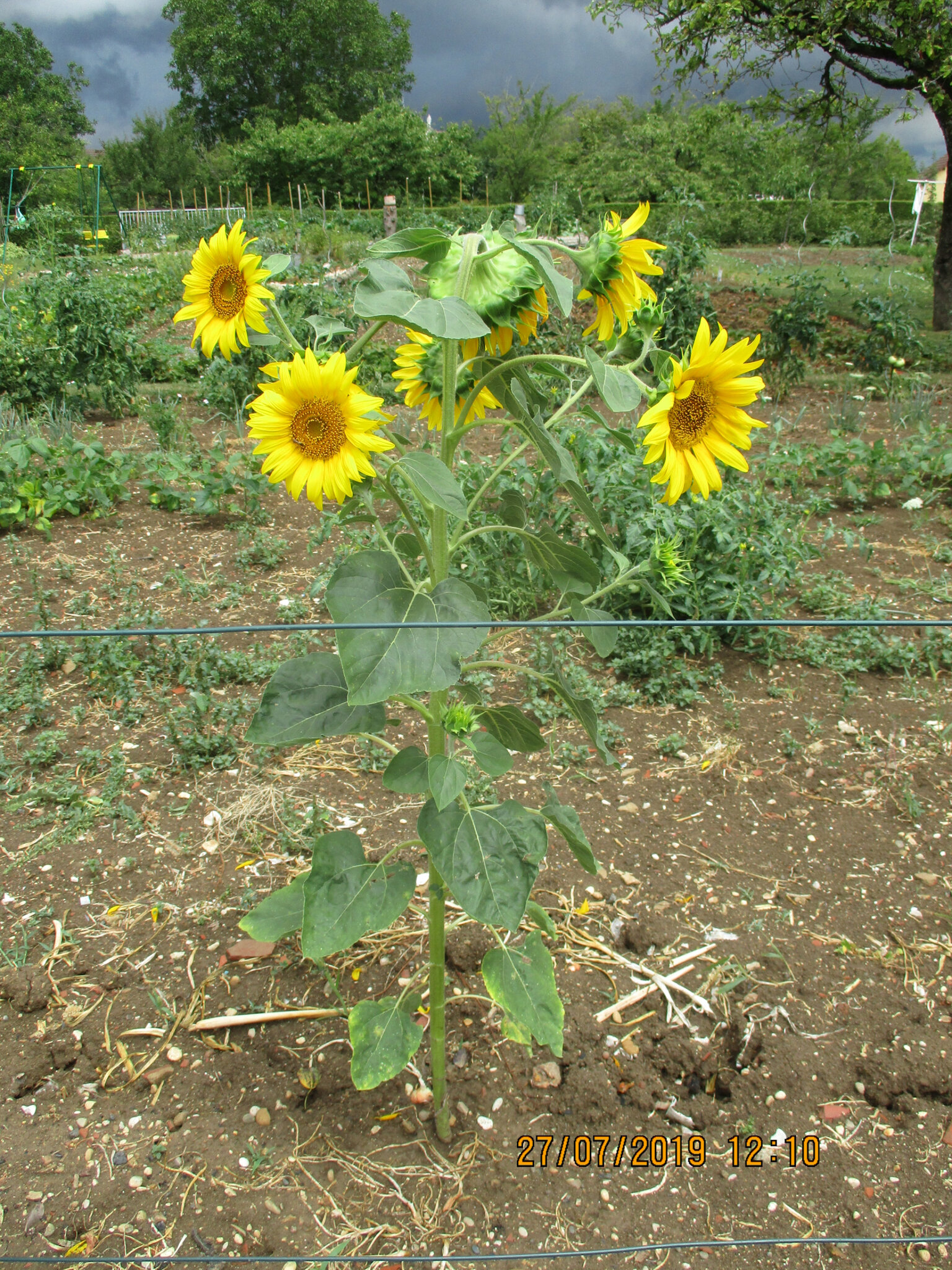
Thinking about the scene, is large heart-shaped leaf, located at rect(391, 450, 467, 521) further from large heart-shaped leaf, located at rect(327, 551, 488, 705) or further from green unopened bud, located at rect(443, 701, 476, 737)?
green unopened bud, located at rect(443, 701, 476, 737)

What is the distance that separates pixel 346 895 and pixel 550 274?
3.00 ft

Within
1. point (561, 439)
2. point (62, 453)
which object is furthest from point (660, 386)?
point (62, 453)

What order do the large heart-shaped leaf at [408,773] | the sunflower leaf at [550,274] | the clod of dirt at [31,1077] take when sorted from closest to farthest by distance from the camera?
the sunflower leaf at [550,274]
the large heart-shaped leaf at [408,773]
the clod of dirt at [31,1077]

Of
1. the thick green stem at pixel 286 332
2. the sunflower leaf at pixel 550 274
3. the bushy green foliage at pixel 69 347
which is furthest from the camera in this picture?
the bushy green foliage at pixel 69 347

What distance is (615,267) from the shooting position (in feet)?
3.54

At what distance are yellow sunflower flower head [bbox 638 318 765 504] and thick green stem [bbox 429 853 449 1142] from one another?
2.39 feet

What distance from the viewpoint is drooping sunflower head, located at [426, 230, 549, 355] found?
1068 millimetres

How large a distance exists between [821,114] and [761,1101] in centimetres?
1087

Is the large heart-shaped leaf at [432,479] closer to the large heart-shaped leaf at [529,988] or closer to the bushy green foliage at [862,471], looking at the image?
the large heart-shaped leaf at [529,988]

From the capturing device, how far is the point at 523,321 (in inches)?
47.1

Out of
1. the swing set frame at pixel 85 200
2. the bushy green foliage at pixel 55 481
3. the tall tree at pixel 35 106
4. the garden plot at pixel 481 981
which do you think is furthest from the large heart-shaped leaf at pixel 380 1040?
the tall tree at pixel 35 106

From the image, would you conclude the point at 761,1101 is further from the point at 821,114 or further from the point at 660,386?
the point at 821,114

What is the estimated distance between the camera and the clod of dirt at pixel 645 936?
1.96m

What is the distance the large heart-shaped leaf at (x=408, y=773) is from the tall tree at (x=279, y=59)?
147 feet
